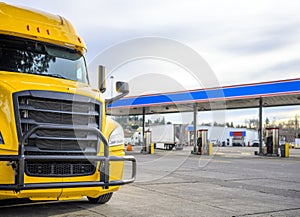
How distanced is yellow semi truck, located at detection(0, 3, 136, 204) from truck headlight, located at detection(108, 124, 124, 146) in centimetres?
2

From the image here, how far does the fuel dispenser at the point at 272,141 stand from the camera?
30438mm

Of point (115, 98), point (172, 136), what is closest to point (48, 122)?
point (115, 98)

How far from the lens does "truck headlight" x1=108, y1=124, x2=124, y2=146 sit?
6.42m

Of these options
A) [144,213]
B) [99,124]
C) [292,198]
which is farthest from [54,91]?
[292,198]

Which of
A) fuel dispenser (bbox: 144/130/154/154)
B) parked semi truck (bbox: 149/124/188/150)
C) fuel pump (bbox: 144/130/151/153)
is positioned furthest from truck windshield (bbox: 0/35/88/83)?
parked semi truck (bbox: 149/124/188/150)

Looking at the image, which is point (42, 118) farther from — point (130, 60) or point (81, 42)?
point (130, 60)

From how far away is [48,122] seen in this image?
225 inches

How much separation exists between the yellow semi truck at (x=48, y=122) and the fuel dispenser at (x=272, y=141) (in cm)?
2554

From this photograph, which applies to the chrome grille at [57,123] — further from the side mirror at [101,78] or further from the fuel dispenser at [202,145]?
the fuel dispenser at [202,145]

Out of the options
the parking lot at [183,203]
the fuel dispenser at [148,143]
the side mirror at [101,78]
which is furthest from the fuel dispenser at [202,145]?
the side mirror at [101,78]

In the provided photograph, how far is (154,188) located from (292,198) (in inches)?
129

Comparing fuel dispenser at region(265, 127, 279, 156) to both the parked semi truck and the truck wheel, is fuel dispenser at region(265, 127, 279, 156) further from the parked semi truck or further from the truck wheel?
the truck wheel

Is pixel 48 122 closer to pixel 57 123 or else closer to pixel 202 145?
pixel 57 123

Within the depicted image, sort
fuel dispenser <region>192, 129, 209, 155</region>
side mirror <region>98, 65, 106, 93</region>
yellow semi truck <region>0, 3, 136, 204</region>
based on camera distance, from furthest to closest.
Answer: fuel dispenser <region>192, 129, 209, 155</region>, side mirror <region>98, 65, 106, 93</region>, yellow semi truck <region>0, 3, 136, 204</region>
